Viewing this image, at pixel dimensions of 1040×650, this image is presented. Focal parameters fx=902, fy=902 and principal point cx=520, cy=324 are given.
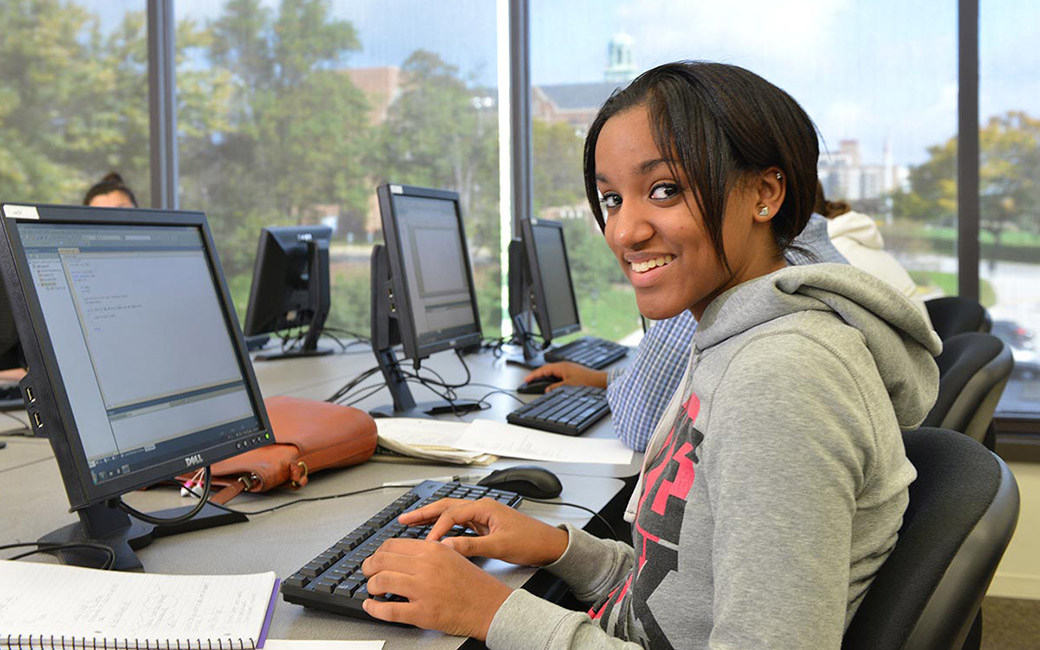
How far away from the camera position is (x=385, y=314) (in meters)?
2.04

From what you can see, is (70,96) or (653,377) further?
(70,96)

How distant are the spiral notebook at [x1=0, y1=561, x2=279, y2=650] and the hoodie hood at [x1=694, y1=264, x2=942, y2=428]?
22.0 inches

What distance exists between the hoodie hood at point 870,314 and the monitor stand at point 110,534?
2.49 ft

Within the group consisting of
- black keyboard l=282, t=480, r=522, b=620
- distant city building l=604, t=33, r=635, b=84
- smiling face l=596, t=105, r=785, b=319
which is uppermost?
distant city building l=604, t=33, r=635, b=84

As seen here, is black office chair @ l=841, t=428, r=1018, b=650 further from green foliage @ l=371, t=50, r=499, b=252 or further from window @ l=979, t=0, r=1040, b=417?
green foliage @ l=371, t=50, r=499, b=252

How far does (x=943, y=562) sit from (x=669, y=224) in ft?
1.25

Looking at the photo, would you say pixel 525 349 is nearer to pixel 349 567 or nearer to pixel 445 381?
pixel 445 381

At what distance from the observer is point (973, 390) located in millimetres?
1276

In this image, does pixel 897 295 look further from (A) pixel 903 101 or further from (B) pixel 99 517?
(A) pixel 903 101

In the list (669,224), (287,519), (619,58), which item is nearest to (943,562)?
(669,224)

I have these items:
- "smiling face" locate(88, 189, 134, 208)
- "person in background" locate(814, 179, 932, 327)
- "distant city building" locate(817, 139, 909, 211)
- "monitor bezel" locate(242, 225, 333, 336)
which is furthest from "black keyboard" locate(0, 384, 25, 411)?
"distant city building" locate(817, 139, 909, 211)

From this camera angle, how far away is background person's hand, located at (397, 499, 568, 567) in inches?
42.0

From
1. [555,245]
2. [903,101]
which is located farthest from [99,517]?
[903,101]

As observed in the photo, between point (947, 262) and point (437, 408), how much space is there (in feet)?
7.49
